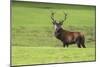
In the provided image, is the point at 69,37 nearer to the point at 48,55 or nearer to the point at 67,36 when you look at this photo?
the point at 67,36

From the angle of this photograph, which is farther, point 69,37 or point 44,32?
point 69,37

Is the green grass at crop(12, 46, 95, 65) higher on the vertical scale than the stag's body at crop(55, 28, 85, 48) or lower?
lower

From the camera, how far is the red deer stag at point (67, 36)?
89.6 inches

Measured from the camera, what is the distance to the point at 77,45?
7.76ft

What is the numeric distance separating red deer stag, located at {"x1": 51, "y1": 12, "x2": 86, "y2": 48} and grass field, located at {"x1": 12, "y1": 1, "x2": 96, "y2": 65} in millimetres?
43

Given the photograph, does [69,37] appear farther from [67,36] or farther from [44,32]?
[44,32]

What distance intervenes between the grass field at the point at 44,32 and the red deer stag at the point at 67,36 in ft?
0.14

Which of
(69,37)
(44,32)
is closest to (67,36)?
(69,37)

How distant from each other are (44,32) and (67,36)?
0.91 feet

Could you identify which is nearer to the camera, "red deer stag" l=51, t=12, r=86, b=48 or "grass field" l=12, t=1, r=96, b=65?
"grass field" l=12, t=1, r=96, b=65

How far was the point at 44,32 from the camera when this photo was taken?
2.22m

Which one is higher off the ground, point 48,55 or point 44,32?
point 44,32

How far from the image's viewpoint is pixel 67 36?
233 cm

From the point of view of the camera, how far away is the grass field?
212 cm
